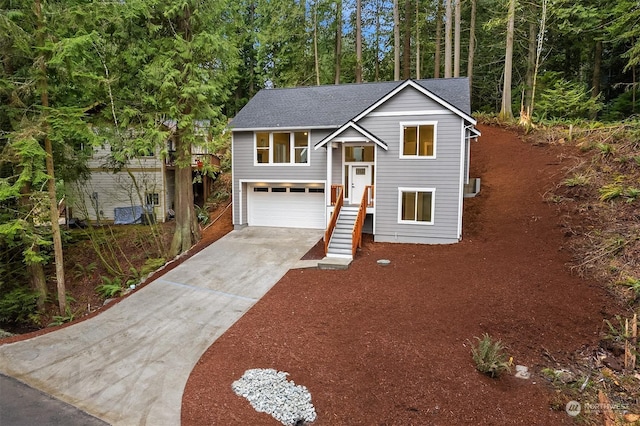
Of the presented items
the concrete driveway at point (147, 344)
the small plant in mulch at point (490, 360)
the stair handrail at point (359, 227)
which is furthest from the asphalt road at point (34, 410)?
the stair handrail at point (359, 227)

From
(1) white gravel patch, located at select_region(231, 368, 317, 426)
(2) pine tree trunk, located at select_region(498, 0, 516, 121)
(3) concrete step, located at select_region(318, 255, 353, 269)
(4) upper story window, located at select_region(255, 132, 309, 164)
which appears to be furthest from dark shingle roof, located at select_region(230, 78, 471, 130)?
(1) white gravel patch, located at select_region(231, 368, 317, 426)

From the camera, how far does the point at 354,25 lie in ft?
81.5

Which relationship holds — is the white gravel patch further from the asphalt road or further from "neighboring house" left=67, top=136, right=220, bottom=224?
"neighboring house" left=67, top=136, right=220, bottom=224

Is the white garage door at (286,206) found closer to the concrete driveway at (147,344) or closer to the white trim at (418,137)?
the concrete driveway at (147,344)

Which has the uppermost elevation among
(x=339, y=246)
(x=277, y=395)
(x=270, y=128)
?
(x=270, y=128)

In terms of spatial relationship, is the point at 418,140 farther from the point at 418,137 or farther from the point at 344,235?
the point at 344,235

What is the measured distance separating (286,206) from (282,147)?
9.11ft

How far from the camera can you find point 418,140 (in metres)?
13.0

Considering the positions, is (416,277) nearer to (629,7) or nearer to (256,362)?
(256,362)

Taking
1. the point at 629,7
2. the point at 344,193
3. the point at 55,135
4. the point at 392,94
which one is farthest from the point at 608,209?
the point at 55,135

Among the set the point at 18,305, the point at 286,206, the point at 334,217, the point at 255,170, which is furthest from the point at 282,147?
the point at 18,305

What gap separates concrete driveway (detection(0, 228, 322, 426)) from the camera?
5.54 metres

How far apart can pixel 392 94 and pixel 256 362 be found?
10481 millimetres

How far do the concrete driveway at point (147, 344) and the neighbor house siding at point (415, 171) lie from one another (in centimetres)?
391
